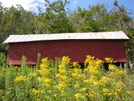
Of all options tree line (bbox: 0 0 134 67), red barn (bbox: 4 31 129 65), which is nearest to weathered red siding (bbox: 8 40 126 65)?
red barn (bbox: 4 31 129 65)

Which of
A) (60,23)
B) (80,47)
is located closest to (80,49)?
(80,47)

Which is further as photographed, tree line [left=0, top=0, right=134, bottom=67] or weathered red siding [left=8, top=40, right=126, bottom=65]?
tree line [left=0, top=0, right=134, bottom=67]

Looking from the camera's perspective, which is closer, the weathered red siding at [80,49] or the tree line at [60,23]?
the weathered red siding at [80,49]

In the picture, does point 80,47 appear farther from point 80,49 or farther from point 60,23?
point 60,23

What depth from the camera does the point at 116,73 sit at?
460cm

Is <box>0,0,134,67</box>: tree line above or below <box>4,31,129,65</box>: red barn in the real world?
above

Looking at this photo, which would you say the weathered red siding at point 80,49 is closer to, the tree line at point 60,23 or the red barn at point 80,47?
the red barn at point 80,47

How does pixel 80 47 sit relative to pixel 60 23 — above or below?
below

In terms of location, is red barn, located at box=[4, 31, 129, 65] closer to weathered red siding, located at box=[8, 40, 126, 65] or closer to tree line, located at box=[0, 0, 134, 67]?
weathered red siding, located at box=[8, 40, 126, 65]

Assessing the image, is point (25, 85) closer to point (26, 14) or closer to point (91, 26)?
point (91, 26)

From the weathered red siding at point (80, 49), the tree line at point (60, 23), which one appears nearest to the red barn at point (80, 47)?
the weathered red siding at point (80, 49)

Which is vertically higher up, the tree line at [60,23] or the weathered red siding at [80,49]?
the tree line at [60,23]

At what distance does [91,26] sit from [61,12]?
5730mm

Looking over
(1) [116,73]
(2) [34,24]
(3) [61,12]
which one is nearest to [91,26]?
(3) [61,12]
